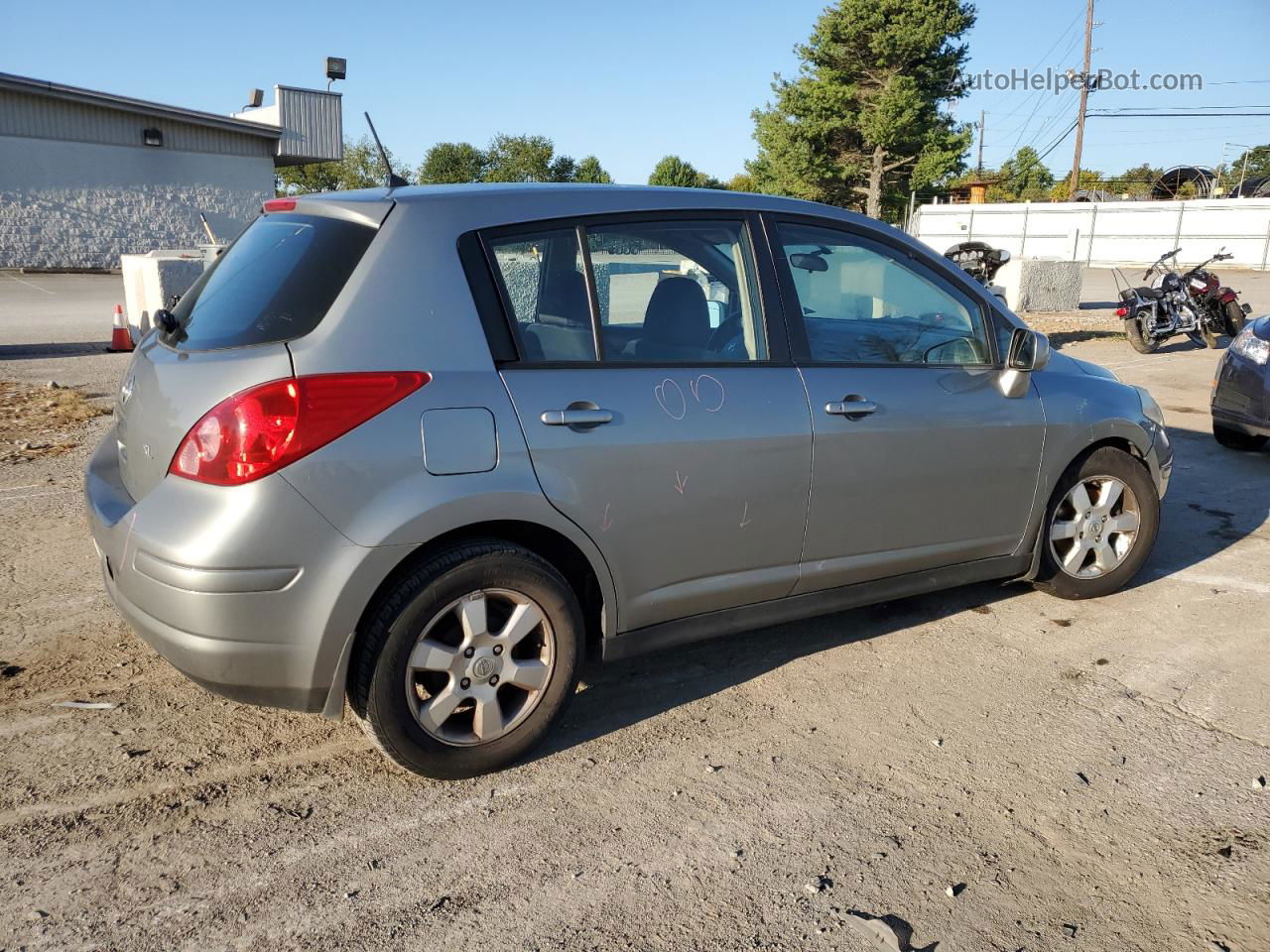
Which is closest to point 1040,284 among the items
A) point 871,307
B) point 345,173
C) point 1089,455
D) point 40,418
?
point 1089,455

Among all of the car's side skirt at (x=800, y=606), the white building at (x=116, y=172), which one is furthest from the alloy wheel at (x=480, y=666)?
the white building at (x=116, y=172)

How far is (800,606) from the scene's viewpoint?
3809 millimetres

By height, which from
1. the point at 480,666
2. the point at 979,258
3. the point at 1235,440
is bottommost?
the point at 480,666

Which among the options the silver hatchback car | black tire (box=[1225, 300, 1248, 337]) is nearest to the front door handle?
the silver hatchback car

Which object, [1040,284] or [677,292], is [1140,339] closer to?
[1040,284]

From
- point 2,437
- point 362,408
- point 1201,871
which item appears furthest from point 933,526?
point 2,437

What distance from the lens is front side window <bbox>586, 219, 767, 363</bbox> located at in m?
3.38

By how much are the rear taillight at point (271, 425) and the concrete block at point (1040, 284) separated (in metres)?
16.9

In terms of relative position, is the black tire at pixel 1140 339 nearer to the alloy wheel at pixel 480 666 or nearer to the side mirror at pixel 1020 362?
the side mirror at pixel 1020 362

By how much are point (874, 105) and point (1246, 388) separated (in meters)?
41.5

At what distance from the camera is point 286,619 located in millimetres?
2779

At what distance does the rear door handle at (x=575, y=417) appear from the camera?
3.07m

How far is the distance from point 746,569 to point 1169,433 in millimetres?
6356

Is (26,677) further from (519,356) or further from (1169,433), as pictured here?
(1169,433)
